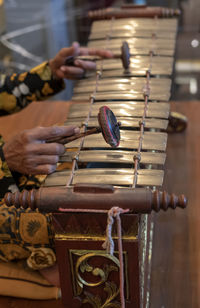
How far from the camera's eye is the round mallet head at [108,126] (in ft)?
3.69

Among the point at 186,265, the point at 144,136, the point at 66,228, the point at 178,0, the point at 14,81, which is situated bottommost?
the point at 186,265

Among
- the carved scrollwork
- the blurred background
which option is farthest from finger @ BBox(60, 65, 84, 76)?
the blurred background

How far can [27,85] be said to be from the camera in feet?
6.10

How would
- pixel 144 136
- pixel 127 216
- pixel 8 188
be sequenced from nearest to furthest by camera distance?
1. pixel 127 216
2. pixel 144 136
3. pixel 8 188

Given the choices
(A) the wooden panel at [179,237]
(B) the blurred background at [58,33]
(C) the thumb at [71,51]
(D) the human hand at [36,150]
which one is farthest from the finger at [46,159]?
(B) the blurred background at [58,33]

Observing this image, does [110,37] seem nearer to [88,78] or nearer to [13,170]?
[88,78]

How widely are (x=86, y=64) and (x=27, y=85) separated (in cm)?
27

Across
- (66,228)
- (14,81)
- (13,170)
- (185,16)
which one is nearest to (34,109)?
(14,81)

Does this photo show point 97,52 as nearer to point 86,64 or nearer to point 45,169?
point 86,64

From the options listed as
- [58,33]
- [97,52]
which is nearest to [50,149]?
[97,52]

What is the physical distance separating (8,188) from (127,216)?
1.53 ft

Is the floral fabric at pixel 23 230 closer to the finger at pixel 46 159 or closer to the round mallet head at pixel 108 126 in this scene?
the finger at pixel 46 159

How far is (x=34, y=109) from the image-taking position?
7.93ft

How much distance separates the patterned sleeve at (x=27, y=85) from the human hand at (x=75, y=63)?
0.03m
